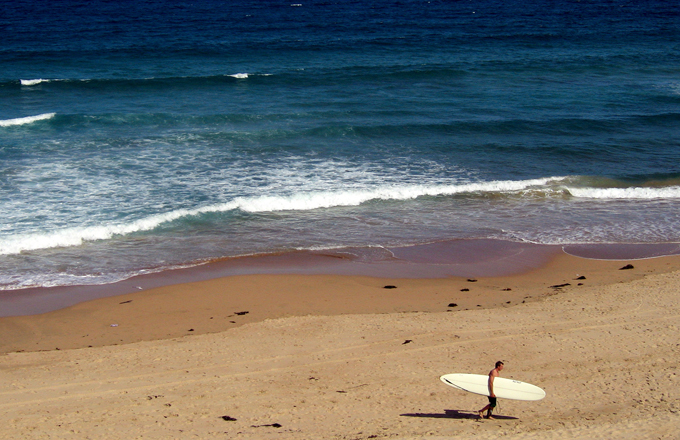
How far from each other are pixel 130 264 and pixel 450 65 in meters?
26.4

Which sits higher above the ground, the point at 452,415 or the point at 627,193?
the point at 627,193

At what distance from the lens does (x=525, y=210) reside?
20.0 meters

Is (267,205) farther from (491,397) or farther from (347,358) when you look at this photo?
(491,397)

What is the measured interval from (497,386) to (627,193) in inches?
564

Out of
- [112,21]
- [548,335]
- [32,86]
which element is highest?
[112,21]

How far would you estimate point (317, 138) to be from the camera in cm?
2641

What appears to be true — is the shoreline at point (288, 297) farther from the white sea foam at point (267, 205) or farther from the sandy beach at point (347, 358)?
the white sea foam at point (267, 205)

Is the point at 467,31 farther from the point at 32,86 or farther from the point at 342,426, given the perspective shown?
the point at 342,426

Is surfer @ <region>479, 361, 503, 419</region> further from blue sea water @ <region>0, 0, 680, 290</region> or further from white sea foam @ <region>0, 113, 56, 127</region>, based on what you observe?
white sea foam @ <region>0, 113, 56, 127</region>

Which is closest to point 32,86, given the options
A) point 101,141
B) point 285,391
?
point 101,141

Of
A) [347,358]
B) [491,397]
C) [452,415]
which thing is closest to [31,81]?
[347,358]

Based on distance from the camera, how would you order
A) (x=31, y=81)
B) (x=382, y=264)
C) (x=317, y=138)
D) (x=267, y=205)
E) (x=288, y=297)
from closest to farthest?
(x=288, y=297)
(x=382, y=264)
(x=267, y=205)
(x=317, y=138)
(x=31, y=81)

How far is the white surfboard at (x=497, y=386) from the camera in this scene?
949cm

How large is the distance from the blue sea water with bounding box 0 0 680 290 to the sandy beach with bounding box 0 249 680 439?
2.56 meters
